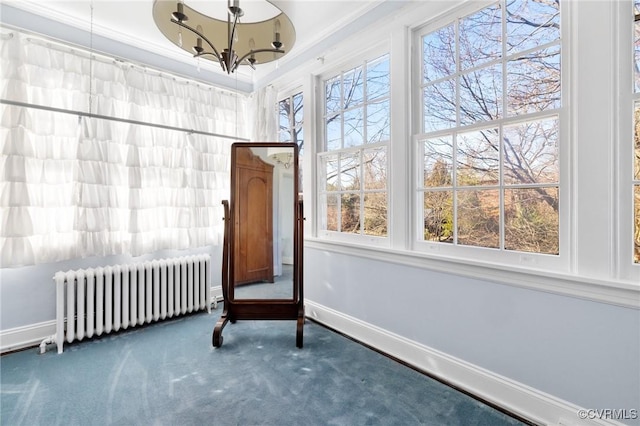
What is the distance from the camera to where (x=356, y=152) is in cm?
274

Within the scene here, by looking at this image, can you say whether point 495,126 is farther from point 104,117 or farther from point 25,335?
point 25,335

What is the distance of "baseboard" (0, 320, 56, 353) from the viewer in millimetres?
2389

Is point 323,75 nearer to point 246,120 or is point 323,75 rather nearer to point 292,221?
point 246,120

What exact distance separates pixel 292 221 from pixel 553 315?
206 centimetres

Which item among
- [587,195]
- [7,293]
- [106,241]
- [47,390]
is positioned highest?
[587,195]

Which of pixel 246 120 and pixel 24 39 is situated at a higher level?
pixel 24 39

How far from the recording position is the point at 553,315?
158cm

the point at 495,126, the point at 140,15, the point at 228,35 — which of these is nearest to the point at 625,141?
the point at 495,126

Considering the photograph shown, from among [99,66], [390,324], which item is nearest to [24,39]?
[99,66]

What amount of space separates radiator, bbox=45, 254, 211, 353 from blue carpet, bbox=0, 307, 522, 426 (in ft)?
0.54

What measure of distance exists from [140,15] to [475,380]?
12.6ft

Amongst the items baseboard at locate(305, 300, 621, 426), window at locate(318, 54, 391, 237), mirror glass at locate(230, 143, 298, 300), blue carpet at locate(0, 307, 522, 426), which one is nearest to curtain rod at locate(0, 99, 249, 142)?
mirror glass at locate(230, 143, 298, 300)

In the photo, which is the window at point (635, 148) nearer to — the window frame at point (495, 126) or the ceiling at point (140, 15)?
the window frame at point (495, 126)

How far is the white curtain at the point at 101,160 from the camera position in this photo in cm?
234
